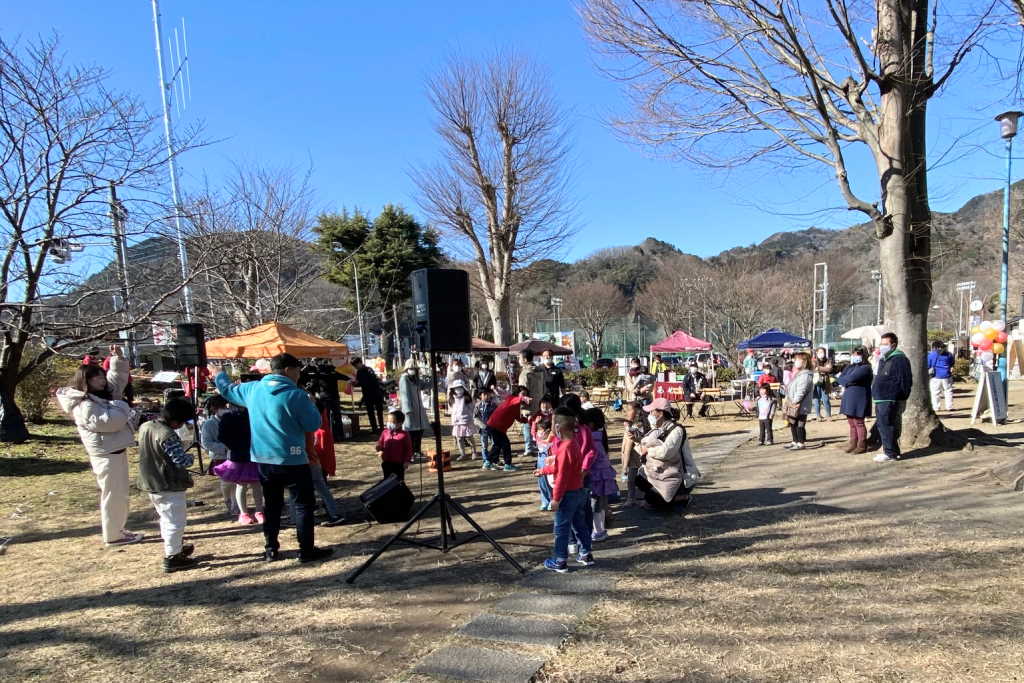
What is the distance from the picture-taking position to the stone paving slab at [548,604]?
3.77 metres

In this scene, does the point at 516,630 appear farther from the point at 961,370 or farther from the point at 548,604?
the point at 961,370

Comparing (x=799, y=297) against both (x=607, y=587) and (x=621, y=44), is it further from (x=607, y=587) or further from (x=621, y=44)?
(x=607, y=587)

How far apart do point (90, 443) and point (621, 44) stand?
8098 millimetres

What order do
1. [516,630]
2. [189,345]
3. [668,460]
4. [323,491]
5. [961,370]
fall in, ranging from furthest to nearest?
[961,370]
[189,345]
[323,491]
[668,460]
[516,630]

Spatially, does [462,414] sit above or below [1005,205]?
below

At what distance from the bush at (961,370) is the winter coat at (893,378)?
1771cm

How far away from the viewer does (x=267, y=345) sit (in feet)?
39.2

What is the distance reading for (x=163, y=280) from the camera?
29.4ft

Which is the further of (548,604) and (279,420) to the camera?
(279,420)

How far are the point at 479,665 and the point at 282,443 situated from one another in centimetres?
245

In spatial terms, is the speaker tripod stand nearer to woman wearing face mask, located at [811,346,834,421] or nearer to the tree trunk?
the tree trunk

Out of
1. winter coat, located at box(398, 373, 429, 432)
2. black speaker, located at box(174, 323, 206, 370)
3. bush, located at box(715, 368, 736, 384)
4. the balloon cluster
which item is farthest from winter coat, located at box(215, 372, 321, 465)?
bush, located at box(715, 368, 736, 384)

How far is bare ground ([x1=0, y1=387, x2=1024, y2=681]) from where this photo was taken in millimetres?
3174

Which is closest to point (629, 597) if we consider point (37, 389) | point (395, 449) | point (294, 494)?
point (294, 494)
